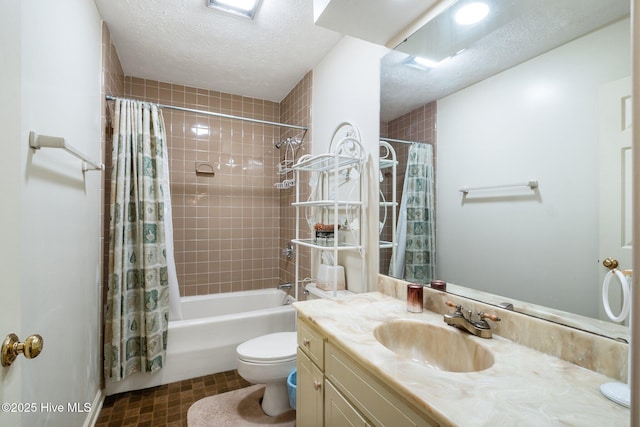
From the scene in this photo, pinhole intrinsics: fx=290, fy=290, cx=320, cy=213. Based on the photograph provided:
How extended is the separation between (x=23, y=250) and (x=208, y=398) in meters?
1.56

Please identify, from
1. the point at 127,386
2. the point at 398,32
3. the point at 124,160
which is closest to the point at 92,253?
the point at 124,160

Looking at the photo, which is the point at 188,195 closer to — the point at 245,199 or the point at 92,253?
the point at 245,199

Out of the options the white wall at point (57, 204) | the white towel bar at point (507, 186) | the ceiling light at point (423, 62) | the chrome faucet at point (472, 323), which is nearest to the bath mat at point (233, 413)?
the white wall at point (57, 204)

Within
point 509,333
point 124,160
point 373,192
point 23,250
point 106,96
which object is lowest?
point 509,333

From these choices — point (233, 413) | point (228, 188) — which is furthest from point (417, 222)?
point (228, 188)

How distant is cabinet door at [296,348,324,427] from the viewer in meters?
1.16

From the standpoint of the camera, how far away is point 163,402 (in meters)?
1.97

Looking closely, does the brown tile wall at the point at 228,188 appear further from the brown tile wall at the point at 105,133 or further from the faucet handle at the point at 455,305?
the faucet handle at the point at 455,305

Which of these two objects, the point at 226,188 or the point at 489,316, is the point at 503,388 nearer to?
the point at 489,316

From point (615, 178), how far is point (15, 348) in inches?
60.2

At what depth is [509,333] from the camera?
1011 mm

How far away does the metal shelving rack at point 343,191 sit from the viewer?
1770 mm

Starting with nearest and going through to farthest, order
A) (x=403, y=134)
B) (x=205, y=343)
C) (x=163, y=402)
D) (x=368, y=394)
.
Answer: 1. (x=368, y=394)
2. (x=403, y=134)
3. (x=163, y=402)
4. (x=205, y=343)

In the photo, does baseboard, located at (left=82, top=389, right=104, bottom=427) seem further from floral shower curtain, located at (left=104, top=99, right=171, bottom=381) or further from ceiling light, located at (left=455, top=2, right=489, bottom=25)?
ceiling light, located at (left=455, top=2, right=489, bottom=25)
